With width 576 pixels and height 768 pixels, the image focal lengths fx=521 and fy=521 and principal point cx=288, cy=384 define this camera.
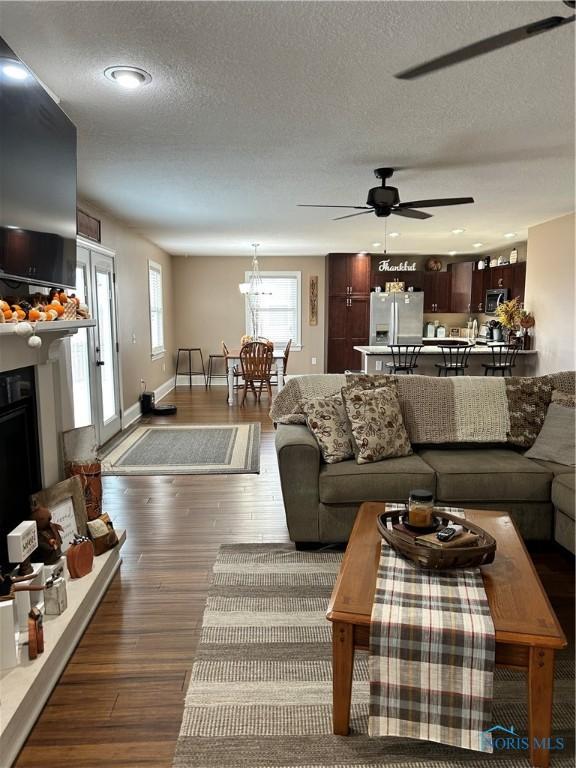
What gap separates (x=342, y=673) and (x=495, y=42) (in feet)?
6.38

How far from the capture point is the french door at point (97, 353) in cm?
466

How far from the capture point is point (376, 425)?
10.2ft

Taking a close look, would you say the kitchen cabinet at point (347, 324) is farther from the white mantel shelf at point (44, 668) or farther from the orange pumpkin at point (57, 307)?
the white mantel shelf at point (44, 668)

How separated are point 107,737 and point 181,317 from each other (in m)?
8.69

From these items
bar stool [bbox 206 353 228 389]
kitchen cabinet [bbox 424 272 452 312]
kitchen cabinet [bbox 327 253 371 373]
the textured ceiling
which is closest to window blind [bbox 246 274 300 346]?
kitchen cabinet [bbox 327 253 371 373]

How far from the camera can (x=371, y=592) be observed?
5.64 ft

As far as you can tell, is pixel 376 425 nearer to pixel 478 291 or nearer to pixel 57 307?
pixel 57 307

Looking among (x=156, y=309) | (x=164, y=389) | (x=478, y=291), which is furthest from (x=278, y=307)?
(x=478, y=291)

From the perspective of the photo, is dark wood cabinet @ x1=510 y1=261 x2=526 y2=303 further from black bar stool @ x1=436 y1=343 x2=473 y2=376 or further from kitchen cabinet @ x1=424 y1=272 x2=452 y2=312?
kitchen cabinet @ x1=424 y1=272 x2=452 y2=312

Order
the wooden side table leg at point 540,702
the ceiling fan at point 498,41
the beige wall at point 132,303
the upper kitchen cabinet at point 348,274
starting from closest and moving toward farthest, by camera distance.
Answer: the ceiling fan at point 498,41, the wooden side table leg at point 540,702, the beige wall at point 132,303, the upper kitchen cabinet at point 348,274

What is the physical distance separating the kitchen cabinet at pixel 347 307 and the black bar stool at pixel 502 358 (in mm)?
3160

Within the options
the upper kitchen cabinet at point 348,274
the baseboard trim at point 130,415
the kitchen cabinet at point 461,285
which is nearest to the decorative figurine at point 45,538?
the baseboard trim at point 130,415

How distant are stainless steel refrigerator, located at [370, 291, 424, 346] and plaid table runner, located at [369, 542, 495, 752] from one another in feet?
26.3

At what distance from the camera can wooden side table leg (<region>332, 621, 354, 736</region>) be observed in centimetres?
164
